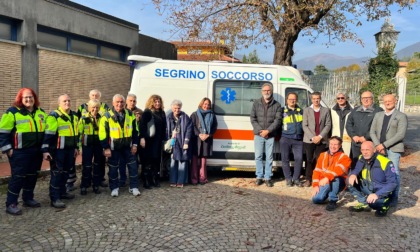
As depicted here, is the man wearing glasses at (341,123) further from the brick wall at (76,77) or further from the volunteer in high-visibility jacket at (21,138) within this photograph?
the brick wall at (76,77)

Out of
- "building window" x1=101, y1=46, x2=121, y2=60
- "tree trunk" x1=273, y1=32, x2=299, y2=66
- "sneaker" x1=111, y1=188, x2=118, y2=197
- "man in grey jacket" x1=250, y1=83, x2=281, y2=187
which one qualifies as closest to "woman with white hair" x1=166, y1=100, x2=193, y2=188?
"sneaker" x1=111, y1=188, x2=118, y2=197

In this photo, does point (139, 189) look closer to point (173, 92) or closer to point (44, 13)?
point (173, 92)

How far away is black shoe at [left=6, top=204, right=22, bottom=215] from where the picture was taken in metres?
5.00

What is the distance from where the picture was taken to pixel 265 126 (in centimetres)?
677

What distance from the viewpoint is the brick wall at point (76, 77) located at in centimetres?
1062

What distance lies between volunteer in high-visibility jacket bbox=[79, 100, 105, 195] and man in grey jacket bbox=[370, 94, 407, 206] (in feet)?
15.5

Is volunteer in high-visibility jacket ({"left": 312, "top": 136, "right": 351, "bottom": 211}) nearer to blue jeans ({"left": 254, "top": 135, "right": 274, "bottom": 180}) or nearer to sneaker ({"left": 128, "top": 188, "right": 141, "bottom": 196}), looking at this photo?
blue jeans ({"left": 254, "top": 135, "right": 274, "bottom": 180})

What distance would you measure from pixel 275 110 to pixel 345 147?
5.12 feet

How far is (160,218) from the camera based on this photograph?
4.93 meters

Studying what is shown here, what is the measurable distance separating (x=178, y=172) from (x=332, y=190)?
283 cm

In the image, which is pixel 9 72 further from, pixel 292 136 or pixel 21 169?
pixel 292 136

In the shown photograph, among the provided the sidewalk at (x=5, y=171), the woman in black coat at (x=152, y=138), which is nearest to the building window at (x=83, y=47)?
the sidewalk at (x=5, y=171)

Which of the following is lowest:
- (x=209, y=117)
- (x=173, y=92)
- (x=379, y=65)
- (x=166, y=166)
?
(x=166, y=166)

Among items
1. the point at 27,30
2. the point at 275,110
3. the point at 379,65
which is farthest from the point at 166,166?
the point at 379,65
